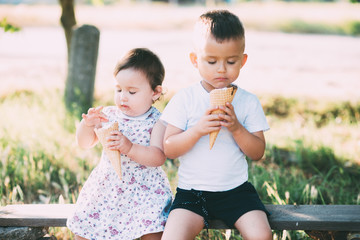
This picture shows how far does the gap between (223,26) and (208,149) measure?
2.31ft

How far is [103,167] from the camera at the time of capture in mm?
2598

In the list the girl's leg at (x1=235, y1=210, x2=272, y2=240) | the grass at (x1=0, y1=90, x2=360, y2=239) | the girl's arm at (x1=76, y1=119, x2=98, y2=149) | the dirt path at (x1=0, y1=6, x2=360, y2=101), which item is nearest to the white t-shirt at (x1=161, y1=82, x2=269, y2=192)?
the girl's leg at (x1=235, y1=210, x2=272, y2=240)

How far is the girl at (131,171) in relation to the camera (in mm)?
2457

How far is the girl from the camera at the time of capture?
2.46m

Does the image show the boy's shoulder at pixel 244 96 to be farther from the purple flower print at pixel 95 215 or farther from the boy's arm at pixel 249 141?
the purple flower print at pixel 95 215

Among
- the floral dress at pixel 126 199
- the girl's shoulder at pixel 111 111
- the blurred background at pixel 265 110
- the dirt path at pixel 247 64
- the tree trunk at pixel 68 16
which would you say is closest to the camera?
the floral dress at pixel 126 199

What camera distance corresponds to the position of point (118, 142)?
2.37 meters

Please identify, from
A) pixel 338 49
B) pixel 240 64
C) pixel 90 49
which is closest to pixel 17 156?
pixel 90 49

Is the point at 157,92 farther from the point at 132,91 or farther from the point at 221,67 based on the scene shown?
the point at 221,67

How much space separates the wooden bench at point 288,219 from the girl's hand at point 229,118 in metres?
0.57

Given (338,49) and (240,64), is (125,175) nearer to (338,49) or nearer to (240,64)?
(240,64)

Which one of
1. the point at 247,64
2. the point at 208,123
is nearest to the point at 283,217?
the point at 208,123

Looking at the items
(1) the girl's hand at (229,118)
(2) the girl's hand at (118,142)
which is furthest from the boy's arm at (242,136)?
(2) the girl's hand at (118,142)

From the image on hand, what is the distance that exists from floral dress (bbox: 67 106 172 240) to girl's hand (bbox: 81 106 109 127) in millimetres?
93
